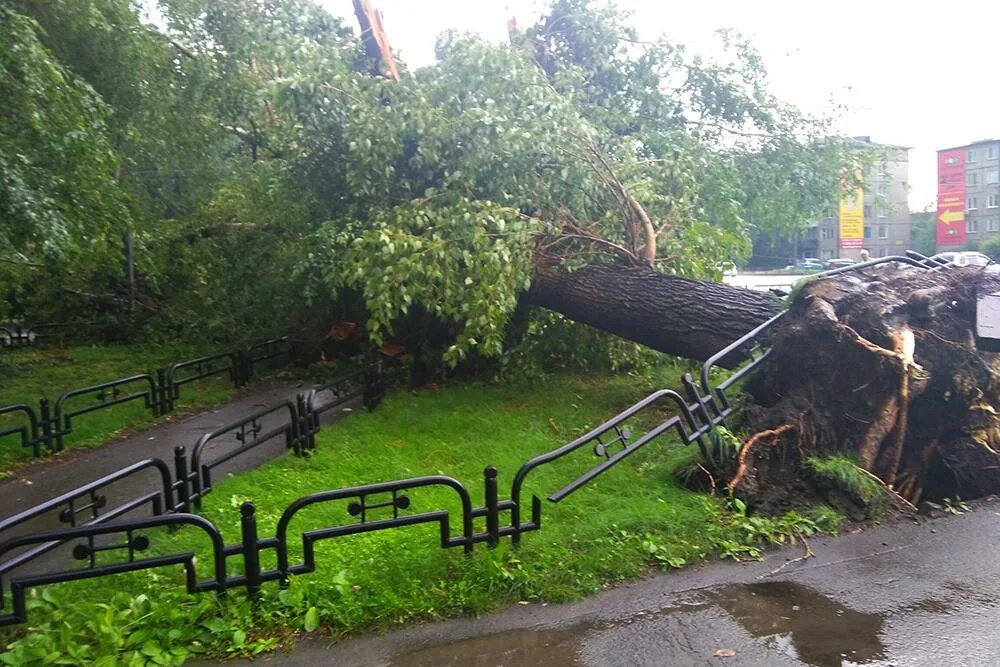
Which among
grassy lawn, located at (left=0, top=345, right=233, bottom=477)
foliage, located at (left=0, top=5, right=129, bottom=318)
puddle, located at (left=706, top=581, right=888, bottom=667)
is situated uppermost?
foliage, located at (left=0, top=5, right=129, bottom=318)

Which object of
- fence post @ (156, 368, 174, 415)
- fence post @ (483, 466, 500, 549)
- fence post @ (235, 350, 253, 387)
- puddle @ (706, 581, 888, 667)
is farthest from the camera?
fence post @ (235, 350, 253, 387)

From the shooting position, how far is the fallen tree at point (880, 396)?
5.83 m

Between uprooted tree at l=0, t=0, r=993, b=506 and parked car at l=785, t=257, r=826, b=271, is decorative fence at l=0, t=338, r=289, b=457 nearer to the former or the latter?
uprooted tree at l=0, t=0, r=993, b=506

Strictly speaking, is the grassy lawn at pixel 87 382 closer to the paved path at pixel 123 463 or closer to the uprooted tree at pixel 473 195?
the paved path at pixel 123 463

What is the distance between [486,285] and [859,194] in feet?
29.8

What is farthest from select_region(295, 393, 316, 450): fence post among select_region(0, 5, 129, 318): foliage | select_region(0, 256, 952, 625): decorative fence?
select_region(0, 5, 129, 318): foliage

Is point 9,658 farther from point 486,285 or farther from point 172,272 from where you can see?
point 172,272

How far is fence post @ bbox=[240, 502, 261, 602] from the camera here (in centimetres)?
404

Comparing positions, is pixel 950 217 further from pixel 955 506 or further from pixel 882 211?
pixel 955 506

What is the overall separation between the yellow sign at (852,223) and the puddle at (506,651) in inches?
470

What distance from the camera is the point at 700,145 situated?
11547 mm

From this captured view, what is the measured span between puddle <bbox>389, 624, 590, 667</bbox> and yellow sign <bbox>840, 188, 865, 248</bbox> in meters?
11.9

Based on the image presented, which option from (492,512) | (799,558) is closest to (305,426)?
(492,512)

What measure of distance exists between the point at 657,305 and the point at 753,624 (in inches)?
187
